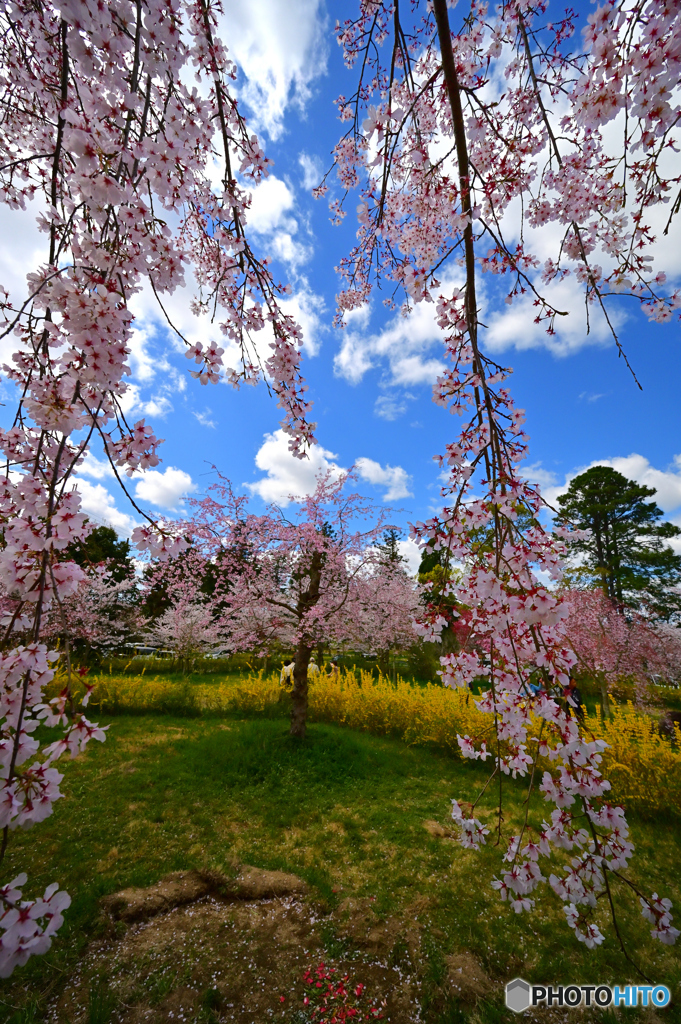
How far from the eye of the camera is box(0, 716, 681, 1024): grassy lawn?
2150mm

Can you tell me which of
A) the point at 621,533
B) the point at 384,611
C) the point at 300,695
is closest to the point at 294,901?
the point at 300,695

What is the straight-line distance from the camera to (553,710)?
1639 millimetres

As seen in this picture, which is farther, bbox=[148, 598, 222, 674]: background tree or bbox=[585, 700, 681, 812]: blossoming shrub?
bbox=[148, 598, 222, 674]: background tree

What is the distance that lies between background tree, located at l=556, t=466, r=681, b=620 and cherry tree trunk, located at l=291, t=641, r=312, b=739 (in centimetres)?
1599

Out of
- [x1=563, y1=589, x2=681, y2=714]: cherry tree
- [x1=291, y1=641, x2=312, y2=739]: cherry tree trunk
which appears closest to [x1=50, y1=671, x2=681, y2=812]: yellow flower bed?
[x1=291, y1=641, x2=312, y2=739]: cherry tree trunk

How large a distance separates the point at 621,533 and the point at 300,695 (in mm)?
19965

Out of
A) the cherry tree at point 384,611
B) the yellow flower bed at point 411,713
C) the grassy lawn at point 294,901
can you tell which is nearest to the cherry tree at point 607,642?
the yellow flower bed at point 411,713

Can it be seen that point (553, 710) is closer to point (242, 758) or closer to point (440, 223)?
point (440, 223)

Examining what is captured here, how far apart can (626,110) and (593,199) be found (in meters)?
0.92

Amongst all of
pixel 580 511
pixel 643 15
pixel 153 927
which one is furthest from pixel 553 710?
pixel 580 511

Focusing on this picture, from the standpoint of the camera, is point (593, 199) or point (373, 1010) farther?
point (593, 199)

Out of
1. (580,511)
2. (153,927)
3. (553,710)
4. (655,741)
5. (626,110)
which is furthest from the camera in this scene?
(580,511)

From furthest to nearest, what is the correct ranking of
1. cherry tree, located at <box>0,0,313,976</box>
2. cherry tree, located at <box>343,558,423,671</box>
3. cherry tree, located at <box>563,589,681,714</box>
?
1. cherry tree, located at <box>563,589,681,714</box>
2. cherry tree, located at <box>343,558,423,671</box>
3. cherry tree, located at <box>0,0,313,976</box>

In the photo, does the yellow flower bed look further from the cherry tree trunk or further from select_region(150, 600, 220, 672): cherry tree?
select_region(150, 600, 220, 672): cherry tree
